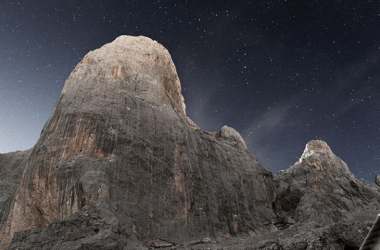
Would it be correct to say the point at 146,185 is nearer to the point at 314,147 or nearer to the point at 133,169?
the point at 133,169

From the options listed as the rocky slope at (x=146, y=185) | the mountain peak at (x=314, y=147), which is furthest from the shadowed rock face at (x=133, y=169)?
the mountain peak at (x=314, y=147)

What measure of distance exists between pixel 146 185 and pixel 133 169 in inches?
87.4

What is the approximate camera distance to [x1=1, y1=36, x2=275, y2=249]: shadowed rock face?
30.6 meters

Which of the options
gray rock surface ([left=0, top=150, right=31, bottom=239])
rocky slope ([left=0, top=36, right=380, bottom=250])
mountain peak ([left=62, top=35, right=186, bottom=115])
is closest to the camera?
rocky slope ([left=0, top=36, right=380, bottom=250])

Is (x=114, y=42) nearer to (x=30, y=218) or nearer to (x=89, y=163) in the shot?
(x=89, y=163)

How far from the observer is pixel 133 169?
34000 millimetres

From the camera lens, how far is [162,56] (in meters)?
54.7

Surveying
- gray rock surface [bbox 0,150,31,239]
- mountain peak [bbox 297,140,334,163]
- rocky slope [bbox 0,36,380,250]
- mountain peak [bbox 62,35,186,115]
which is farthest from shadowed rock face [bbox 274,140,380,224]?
gray rock surface [bbox 0,150,31,239]

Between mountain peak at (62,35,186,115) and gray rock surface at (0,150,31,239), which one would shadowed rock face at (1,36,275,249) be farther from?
gray rock surface at (0,150,31,239)

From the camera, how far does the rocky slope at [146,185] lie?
85.2 feet

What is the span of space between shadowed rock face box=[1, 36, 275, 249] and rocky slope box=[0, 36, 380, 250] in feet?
0.41

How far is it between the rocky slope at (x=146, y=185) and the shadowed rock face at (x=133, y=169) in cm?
12

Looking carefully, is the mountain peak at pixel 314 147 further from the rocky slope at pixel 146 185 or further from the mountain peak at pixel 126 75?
the mountain peak at pixel 126 75

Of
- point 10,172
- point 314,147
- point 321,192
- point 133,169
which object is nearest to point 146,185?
point 133,169
